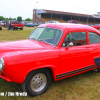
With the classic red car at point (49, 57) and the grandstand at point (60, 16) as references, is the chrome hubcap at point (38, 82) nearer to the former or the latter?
the classic red car at point (49, 57)

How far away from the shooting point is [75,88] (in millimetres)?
3389

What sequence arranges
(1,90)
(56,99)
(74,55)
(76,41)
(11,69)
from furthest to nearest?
1. (76,41)
2. (74,55)
3. (1,90)
4. (56,99)
5. (11,69)

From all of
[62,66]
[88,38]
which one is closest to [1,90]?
[62,66]

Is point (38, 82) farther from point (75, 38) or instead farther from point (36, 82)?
point (75, 38)

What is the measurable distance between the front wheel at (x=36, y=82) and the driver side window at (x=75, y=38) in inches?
38.3

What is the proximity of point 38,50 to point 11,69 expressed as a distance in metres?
0.80

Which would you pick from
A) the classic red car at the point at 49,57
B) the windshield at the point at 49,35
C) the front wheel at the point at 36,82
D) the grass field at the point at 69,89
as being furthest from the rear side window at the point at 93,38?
the front wheel at the point at 36,82

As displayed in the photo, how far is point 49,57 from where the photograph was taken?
293cm

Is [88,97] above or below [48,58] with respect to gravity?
below

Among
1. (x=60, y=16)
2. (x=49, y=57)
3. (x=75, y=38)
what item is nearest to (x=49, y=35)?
(x=75, y=38)

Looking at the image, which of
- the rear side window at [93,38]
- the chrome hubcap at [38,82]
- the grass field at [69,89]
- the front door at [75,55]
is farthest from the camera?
the rear side window at [93,38]

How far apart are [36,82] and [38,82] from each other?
49 millimetres

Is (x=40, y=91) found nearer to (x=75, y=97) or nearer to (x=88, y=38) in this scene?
(x=75, y=97)

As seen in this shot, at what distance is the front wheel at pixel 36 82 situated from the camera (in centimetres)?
274
